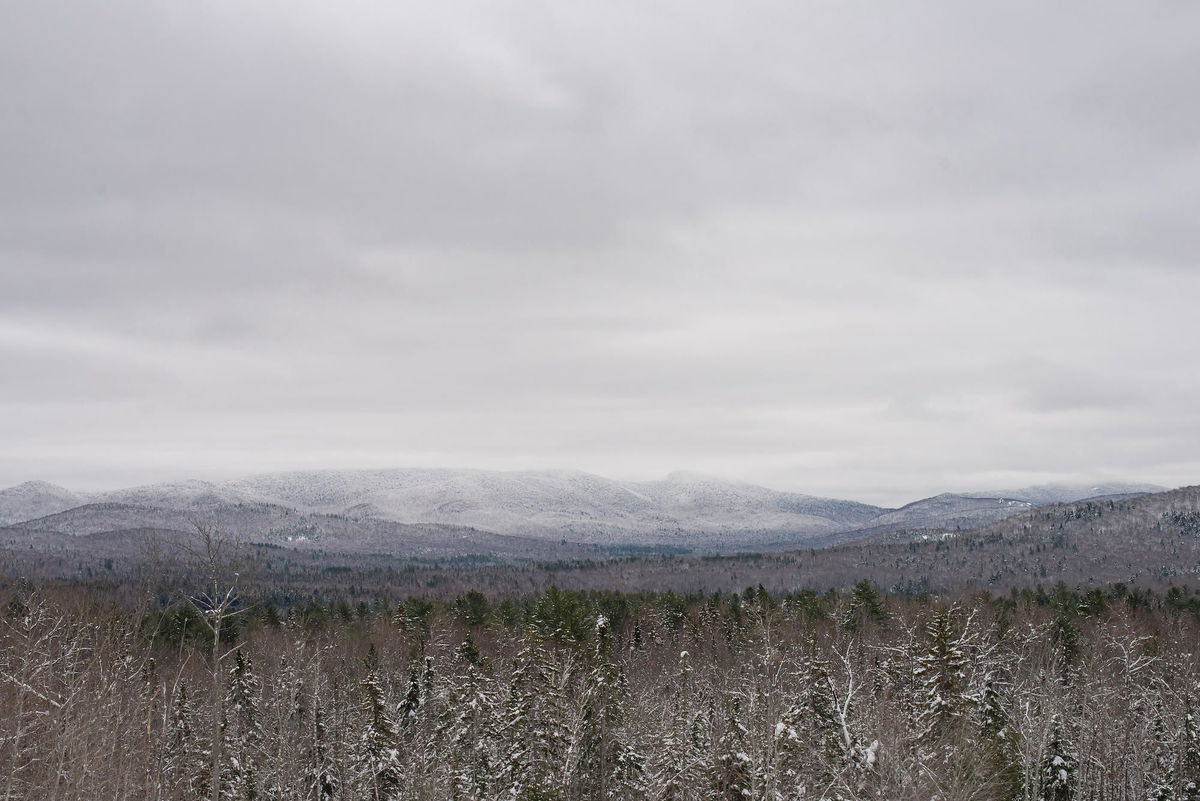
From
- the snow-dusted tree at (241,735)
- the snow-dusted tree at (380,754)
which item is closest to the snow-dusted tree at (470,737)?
the snow-dusted tree at (380,754)

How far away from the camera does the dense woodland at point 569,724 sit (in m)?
27.0

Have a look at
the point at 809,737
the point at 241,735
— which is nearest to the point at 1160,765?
the point at 809,737

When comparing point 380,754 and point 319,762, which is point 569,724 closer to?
point 380,754

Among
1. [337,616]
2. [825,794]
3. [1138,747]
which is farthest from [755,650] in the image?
[337,616]

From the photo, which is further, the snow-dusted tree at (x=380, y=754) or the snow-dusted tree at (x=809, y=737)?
the snow-dusted tree at (x=380, y=754)

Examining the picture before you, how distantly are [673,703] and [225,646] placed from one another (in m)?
40.8

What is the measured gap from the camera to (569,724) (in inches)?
1232

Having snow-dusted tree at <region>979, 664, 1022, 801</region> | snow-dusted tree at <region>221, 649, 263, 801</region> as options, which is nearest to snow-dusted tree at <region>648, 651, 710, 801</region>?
snow-dusted tree at <region>979, 664, 1022, 801</region>

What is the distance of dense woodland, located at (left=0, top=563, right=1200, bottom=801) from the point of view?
88.5 ft

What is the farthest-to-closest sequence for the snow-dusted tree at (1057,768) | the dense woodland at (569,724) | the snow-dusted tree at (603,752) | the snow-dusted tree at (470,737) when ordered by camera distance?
1. the snow-dusted tree at (1057,768)
2. the snow-dusted tree at (603,752)
3. the snow-dusted tree at (470,737)
4. the dense woodland at (569,724)

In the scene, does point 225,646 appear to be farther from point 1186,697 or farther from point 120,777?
point 1186,697

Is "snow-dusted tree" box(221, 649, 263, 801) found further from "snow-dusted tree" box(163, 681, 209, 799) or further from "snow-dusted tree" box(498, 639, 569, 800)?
"snow-dusted tree" box(498, 639, 569, 800)

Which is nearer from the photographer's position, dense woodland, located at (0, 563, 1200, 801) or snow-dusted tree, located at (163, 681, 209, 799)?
dense woodland, located at (0, 563, 1200, 801)

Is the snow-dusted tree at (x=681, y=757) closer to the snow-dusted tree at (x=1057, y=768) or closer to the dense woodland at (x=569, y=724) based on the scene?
the dense woodland at (x=569, y=724)
